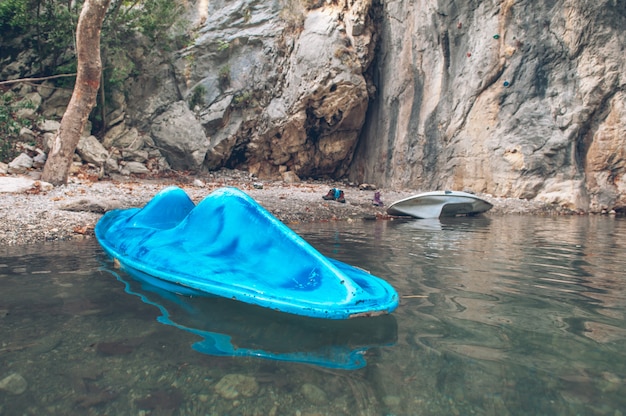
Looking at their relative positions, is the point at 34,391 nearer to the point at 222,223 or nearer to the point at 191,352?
the point at 191,352

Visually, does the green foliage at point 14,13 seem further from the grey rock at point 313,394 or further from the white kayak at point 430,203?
the grey rock at point 313,394

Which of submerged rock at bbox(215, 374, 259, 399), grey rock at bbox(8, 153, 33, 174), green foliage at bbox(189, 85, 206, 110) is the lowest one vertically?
submerged rock at bbox(215, 374, 259, 399)

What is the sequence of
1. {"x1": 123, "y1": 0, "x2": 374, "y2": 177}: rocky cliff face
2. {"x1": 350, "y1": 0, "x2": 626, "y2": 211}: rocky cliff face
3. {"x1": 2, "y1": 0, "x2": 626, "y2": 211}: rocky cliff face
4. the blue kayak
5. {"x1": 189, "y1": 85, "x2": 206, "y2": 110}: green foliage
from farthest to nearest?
{"x1": 189, "y1": 85, "x2": 206, "y2": 110}: green foliage < {"x1": 123, "y1": 0, "x2": 374, "y2": 177}: rocky cliff face < {"x1": 2, "y1": 0, "x2": 626, "y2": 211}: rocky cliff face < {"x1": 350, "y1": 0, "x2": 626, "y2": 211}: rocky cliff face < the blue kayak

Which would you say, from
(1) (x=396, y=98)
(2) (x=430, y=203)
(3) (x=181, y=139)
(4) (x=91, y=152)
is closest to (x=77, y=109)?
(4) (x=91, y=152)

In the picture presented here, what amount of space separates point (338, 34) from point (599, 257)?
12.4 m

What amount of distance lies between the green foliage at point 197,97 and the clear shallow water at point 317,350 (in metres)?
12.5

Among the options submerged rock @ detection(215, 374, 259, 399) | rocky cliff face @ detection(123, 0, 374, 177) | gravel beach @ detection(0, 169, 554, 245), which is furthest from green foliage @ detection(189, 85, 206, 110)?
submerged rock @ detection(215, 374, 259, 399)

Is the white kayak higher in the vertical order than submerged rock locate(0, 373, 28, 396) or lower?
higher

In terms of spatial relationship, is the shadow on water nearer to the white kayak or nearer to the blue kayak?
the blue kayak

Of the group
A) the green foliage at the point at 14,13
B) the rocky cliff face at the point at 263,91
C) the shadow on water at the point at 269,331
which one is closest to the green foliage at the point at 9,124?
the green foliage at the point at 14,13

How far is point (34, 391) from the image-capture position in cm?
135

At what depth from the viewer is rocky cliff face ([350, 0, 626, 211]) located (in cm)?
1070

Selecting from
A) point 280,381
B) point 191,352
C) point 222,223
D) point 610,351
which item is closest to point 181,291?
point 222,223

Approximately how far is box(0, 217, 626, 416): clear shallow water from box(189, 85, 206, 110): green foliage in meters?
12.5
